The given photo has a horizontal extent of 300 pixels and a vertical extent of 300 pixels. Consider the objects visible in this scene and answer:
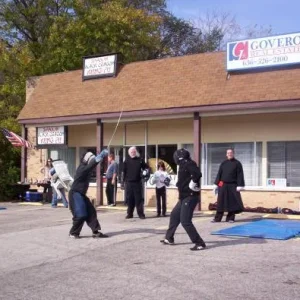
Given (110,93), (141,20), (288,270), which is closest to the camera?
(288,270)

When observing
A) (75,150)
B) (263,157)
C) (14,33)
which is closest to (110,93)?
(75,150)

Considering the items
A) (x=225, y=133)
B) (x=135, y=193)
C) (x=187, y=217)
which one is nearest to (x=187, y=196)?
(x=187, y=217)

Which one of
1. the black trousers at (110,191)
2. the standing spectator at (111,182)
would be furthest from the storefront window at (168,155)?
the black trousers at (110,191)

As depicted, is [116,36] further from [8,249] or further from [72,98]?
[8,249]

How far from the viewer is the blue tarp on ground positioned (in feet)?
35.9

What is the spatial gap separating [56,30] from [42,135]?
10.1m

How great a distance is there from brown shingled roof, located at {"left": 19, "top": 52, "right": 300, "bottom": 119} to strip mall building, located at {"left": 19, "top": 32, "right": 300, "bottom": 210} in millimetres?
34

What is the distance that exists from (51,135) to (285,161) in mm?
9092

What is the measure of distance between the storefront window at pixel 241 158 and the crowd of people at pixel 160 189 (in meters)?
2.73

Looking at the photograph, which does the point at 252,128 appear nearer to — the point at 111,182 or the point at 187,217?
the point at 111,182

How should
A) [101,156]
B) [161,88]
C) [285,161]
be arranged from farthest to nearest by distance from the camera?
[161,88]
[285,161]
[101,156]

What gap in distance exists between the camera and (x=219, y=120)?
18.0 metres

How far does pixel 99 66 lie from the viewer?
67.7 feet

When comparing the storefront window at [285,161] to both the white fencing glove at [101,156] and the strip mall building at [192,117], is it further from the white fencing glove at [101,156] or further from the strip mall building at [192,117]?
the white fencing glove at [101,156]
